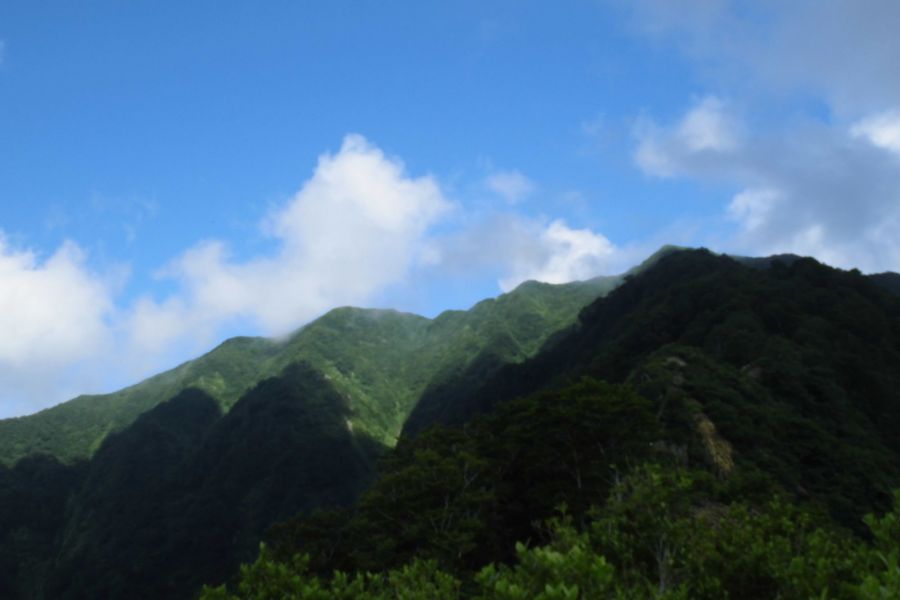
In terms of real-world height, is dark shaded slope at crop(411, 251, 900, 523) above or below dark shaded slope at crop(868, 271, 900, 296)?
below

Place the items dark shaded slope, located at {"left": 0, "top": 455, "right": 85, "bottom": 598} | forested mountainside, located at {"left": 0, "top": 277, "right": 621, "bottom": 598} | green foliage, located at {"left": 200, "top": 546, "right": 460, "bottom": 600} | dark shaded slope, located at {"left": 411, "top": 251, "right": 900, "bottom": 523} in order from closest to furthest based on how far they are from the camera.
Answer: green foliage, located at {"left": 200, "top": 546, "right": 460, "bottom": 600} → dark shaded slope, located at {"left": 411, "top": 251, "right": 900, "bottom": 523} → forested mountainside, located at {"left": 0, "top": 277, "right": 621, "bottom": 598} → dark shaded slope, located at {"left": 0, "top": 455, "right": 85, "bottom": 598}

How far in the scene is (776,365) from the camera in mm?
80750

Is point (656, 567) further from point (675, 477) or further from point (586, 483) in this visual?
point (586, 483)

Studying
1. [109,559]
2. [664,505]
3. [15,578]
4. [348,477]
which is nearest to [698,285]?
[348,477]

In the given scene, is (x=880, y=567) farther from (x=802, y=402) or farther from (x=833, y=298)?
(x=833, y=298)

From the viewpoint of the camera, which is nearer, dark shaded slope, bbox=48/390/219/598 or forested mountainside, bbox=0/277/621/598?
dark shaded slope, bbox=48/390/219/598

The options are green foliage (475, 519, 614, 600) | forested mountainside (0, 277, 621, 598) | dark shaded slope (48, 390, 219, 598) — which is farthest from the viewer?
forested mountainside (0, 277, 621, 598)

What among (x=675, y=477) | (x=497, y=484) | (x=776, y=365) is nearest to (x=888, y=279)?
(x=776, y=365)

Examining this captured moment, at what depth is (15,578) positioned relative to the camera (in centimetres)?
15625

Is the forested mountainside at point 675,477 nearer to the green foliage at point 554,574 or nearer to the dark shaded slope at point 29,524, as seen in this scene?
the green foliage at point 554,574

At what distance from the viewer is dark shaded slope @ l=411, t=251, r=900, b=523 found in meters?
62.4

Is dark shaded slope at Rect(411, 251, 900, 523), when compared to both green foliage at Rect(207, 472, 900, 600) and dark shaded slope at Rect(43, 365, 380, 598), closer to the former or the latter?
green foliage at Rect(207, 472, 900, 600)

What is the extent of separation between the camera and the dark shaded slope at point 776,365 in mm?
62438

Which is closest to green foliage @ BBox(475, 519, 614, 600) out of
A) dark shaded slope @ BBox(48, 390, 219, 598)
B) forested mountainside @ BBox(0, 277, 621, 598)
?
forested mountainside @ BBox(0, 277, 621, 598)
